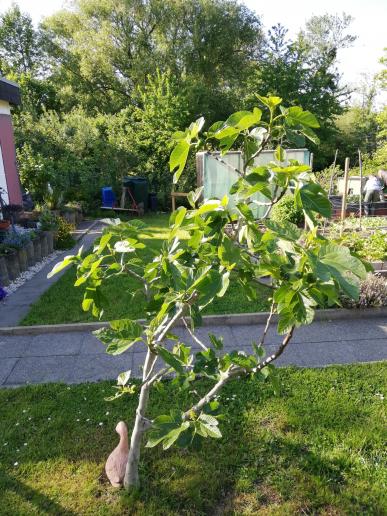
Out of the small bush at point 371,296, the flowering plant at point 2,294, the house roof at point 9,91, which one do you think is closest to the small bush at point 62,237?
the flowering plant at point 2,294

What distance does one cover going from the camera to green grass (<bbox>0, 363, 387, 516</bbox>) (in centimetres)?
252

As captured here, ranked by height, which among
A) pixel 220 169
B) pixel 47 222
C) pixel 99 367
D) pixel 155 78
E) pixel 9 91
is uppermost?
A: pixel 155 78

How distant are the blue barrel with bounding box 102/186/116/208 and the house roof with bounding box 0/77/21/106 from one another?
4.33m

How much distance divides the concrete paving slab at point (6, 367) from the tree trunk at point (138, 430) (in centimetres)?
207

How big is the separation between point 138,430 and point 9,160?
408 inches

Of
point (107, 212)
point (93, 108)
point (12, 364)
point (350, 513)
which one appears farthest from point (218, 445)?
point (93, 108)

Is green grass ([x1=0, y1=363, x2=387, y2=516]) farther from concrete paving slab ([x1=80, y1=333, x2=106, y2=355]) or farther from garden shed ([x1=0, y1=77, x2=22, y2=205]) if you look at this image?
garden shed ([x1=0, y1=77, x2=22, y2=205])

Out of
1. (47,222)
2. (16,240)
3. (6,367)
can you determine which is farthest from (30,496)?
(47,222)

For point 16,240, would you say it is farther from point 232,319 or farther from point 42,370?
point 232,319

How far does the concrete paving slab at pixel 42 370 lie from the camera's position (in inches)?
156

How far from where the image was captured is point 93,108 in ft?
80.3

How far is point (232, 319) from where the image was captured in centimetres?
518

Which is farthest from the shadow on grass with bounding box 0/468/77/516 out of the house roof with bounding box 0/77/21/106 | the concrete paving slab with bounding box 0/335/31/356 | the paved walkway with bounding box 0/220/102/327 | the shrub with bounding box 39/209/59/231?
the house roof with bounding box 0/77/21/106

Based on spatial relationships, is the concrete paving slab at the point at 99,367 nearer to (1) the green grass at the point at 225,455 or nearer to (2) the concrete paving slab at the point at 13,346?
(1) the green grass at the point at 225,455
